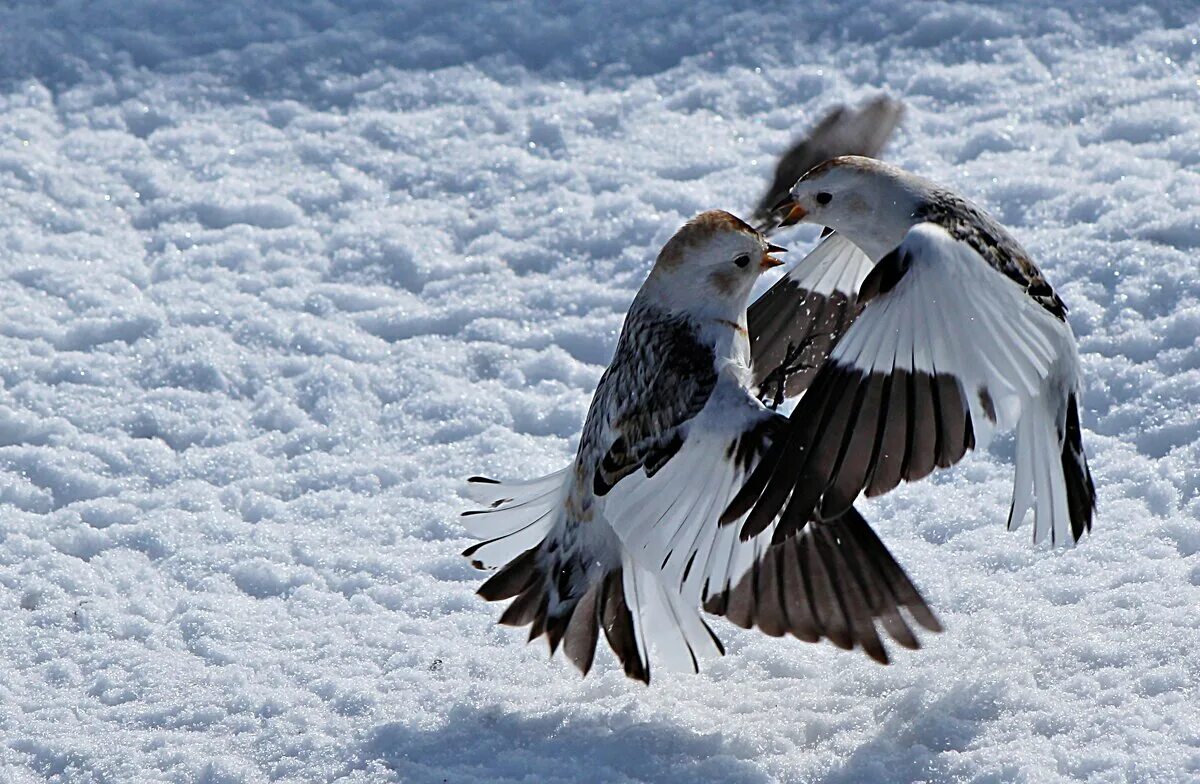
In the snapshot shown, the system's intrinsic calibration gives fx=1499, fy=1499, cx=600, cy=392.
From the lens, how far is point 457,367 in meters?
4.88

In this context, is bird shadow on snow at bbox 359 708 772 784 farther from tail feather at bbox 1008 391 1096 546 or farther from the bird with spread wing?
tail feather at bbox 1008 391 1096 546

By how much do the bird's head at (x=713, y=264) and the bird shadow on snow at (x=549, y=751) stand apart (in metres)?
0.98

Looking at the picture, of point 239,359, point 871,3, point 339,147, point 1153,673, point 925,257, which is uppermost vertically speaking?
point 871,3

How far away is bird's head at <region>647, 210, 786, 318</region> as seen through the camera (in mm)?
3473

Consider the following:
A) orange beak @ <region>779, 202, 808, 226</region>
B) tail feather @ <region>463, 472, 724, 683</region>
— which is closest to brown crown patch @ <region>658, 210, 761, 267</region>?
orange beak @ <region>779, 202, 808, 226</region>

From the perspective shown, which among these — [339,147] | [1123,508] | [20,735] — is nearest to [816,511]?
[1123,508]

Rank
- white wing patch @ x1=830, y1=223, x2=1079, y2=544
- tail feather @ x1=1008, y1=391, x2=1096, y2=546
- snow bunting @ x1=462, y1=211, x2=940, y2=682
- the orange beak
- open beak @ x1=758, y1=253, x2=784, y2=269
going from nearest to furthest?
white wing patch @ x1=830, y1=223, x2=1079, y2=544 → snow bunting @ x1=462, y1=211, x2=940, y2=682 → tail feather @ x1=1008, y1=391, x2=1096, y2=546 → open beak @ x1=758, y1=253, x2=784, y2=269 → the orange beak

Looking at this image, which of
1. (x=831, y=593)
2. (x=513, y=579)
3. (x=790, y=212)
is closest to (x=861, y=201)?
(x=790, y=212)

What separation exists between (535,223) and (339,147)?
96cm

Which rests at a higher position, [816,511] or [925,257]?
[925,257]

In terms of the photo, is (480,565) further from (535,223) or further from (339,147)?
(339,147)

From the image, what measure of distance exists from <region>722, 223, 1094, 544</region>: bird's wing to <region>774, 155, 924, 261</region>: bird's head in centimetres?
44

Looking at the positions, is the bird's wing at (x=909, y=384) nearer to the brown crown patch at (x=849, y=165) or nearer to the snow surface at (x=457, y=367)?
the brown crown patch at (x=849, y=165)

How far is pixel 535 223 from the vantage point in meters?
5.58
